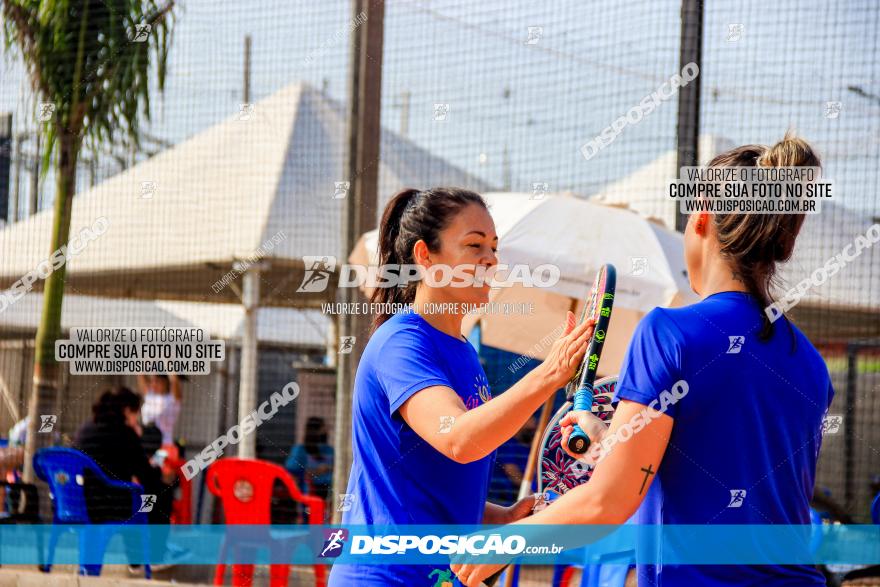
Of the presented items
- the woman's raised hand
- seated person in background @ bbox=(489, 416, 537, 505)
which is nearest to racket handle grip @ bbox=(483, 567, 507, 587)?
the woman's raised hand

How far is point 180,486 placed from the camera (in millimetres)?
8930

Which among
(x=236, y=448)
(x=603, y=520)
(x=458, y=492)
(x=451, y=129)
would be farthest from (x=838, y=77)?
(x=236, y=448)

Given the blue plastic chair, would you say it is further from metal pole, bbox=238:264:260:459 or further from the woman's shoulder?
the woman's shoulder

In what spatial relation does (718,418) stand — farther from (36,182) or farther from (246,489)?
(36,182)

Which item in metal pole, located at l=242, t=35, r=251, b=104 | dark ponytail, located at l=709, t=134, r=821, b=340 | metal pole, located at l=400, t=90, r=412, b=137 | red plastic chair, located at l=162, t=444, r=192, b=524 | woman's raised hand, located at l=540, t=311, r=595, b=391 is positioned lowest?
red plastic chair, located at l=162, t=444, r=192, b=524

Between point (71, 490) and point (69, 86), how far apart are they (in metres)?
3.02

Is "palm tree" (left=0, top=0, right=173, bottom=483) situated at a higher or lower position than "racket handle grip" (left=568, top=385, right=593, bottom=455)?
higher

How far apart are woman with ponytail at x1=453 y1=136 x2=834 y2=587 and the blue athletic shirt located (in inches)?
16.4

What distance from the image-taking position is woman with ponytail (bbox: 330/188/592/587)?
208 centimetres

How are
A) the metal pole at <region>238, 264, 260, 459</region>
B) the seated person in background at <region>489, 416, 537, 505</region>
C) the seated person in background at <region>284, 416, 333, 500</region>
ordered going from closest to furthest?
the metal pole at <region>238, 264, 260, 459</region>
the seated person in background at <region>489, 416, 537, 505</region>
the seated person in background at <region>284, 416, 333, 500</region>

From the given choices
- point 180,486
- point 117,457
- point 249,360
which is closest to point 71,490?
point 117,457

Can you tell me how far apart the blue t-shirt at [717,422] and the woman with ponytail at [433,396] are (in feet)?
0.84

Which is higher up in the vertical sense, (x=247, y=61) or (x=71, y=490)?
(x=247, y=61)

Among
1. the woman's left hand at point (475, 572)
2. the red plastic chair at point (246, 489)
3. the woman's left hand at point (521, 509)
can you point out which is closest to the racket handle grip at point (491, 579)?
the woman's left hand at point (475, 572)
